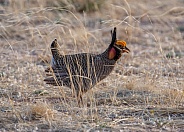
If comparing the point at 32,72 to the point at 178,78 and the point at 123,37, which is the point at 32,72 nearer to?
the point at 178,78

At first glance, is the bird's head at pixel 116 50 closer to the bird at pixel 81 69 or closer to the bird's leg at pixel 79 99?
the bird at pixel 81 69

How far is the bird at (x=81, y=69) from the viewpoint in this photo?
625cm

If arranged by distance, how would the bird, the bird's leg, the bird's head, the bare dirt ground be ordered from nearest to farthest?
the bare dirt ground → the bird's leg → the bird → the bird's head

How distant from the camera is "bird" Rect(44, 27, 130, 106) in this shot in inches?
246

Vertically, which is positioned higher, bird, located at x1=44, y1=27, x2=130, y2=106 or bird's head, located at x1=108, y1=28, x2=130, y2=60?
bird's head, located at x1=108, y1=28, x2=130, y2=60

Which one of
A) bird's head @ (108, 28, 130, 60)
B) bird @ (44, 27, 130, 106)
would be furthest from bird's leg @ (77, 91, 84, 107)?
bird's head @ (108, 28, 130, 60)

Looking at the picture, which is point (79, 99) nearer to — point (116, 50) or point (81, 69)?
point (81, 69)

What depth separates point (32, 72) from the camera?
26.0 feet

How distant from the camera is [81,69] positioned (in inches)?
248

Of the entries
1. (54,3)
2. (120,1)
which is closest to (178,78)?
(54,3)

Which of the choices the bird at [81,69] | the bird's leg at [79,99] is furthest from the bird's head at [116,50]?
the bird's leg at [79,99]

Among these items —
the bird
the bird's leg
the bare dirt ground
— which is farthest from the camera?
the bird

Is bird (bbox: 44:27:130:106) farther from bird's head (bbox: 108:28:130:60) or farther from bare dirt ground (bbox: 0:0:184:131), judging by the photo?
bare dirt ground (bbox: 0:0:184:131)

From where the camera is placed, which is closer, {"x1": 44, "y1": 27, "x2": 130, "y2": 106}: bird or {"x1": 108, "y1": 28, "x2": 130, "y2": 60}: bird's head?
{"x1": 44, "y1": 27, "x2": 130, "y2": 106}: bird
